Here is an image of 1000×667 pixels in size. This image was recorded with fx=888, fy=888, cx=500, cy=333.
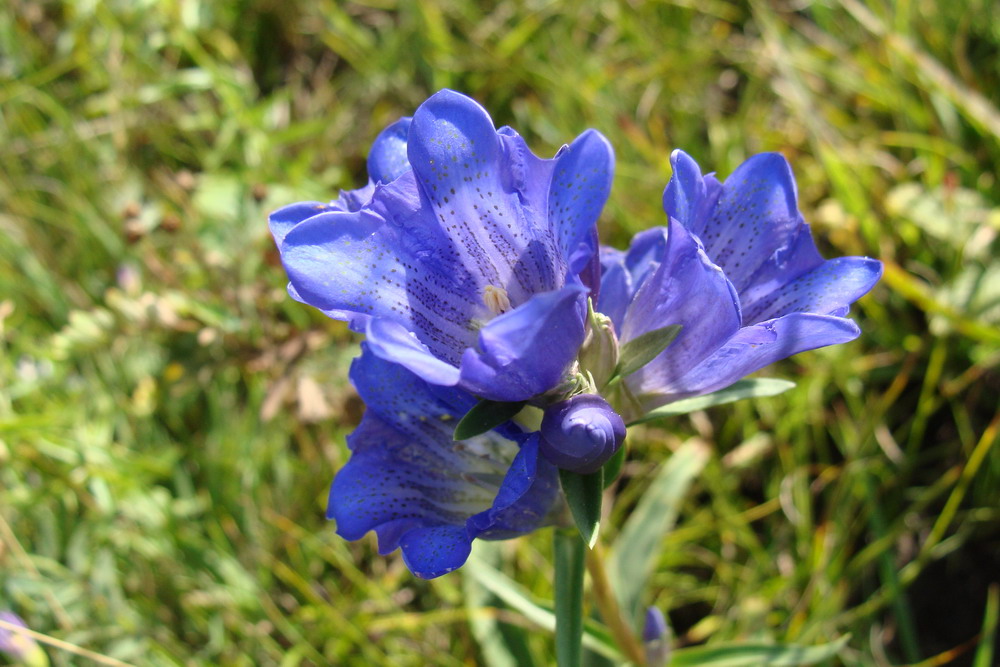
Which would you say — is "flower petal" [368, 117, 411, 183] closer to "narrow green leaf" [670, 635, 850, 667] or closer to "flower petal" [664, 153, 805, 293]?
"flower petal" [664, 153, 805, 293]

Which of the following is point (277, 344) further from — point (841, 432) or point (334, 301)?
point (841, 432)

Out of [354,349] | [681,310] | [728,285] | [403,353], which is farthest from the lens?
[354,349]

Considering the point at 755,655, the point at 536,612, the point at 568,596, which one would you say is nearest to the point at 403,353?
the point at 568,596

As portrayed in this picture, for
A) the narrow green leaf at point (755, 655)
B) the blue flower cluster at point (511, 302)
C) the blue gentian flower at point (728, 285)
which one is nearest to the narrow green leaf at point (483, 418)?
the blue flower cluster at point (511, 302)

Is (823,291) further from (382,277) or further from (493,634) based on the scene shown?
(493,634)

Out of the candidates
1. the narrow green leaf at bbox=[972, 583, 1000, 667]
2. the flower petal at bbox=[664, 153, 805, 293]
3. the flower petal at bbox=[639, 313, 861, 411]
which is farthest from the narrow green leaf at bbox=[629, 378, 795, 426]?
the narrow green leaf at bbox=[972, 583, 1000, 667]

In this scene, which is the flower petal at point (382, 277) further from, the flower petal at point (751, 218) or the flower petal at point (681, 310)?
the flower petal at point (751, 218)
